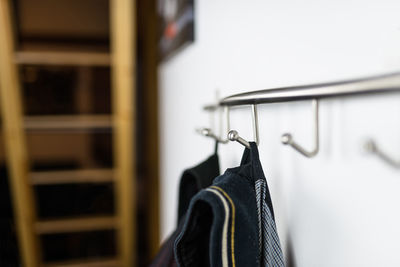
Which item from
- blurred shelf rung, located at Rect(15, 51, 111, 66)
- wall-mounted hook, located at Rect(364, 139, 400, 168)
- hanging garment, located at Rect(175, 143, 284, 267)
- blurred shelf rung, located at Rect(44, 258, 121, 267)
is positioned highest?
blurred shelf rung, located at Rect(15, 51, 111, 66)

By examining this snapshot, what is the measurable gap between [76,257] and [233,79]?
57.4 inches

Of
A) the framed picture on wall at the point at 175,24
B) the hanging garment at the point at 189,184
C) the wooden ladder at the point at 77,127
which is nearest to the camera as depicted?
the hanging garment at the point at 189,184

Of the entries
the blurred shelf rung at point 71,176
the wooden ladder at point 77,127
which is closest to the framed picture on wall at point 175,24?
the wooden ladder at point 77,127

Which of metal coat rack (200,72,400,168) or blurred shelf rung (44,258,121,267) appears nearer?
metal coat rack (200,72,400,168)

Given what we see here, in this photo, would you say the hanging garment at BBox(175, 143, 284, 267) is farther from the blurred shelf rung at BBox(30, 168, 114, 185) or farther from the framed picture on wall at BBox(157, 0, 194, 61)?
the blurred shelf rung at BBox(30, 168, 114, 185)

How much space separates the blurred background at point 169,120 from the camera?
1.11 feet

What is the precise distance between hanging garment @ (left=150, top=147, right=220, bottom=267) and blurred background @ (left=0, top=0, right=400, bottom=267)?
39 millimetres

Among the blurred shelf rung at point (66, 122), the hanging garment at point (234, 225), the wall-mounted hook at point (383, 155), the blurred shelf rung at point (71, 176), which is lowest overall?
the blurred shelf rung at point (71, 176)

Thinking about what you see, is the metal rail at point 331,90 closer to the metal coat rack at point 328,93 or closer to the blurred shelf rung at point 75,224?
the metal coat rack at point 328,93

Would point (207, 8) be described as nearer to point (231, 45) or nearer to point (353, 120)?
point (231, 45)

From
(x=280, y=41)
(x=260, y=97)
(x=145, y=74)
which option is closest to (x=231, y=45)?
(x=280, y=41)

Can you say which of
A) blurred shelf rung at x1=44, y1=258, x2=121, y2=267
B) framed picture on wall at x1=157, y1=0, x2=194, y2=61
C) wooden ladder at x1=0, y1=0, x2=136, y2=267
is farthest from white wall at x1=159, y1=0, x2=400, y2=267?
blurred shelf rung at x1=44, y1=258, x2=121, y2=267

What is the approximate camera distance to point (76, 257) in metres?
1.67

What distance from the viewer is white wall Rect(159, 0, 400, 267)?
31 cm
